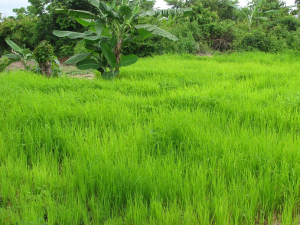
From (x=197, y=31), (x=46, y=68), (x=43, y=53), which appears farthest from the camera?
(x=197, y=31)

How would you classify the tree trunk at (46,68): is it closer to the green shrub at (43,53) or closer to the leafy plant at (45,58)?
the leafy plant at (45,58)

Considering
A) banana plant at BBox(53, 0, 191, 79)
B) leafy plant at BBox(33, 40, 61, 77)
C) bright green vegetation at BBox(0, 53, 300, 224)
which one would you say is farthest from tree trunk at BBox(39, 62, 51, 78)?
bright green vegetation at BBox(0, 53, 300, 224)

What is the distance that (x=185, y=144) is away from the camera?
8.13 feet

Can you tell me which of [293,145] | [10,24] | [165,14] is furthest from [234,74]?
[10,24]

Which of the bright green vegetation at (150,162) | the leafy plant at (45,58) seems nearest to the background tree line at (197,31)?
the leafy plant at (45,58)

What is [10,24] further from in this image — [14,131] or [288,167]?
[288,167]

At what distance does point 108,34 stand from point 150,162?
4.66 m

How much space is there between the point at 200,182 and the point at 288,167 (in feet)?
2.32

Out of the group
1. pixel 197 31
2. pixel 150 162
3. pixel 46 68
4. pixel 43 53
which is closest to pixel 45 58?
pixel 43 53

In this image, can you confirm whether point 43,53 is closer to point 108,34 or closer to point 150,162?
point 108,34

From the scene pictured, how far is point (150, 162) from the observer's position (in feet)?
7.06

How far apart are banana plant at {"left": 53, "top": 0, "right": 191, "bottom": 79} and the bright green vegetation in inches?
73.5

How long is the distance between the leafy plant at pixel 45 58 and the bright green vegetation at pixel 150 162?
1939 millimetres

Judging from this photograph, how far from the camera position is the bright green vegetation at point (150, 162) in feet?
5.41
